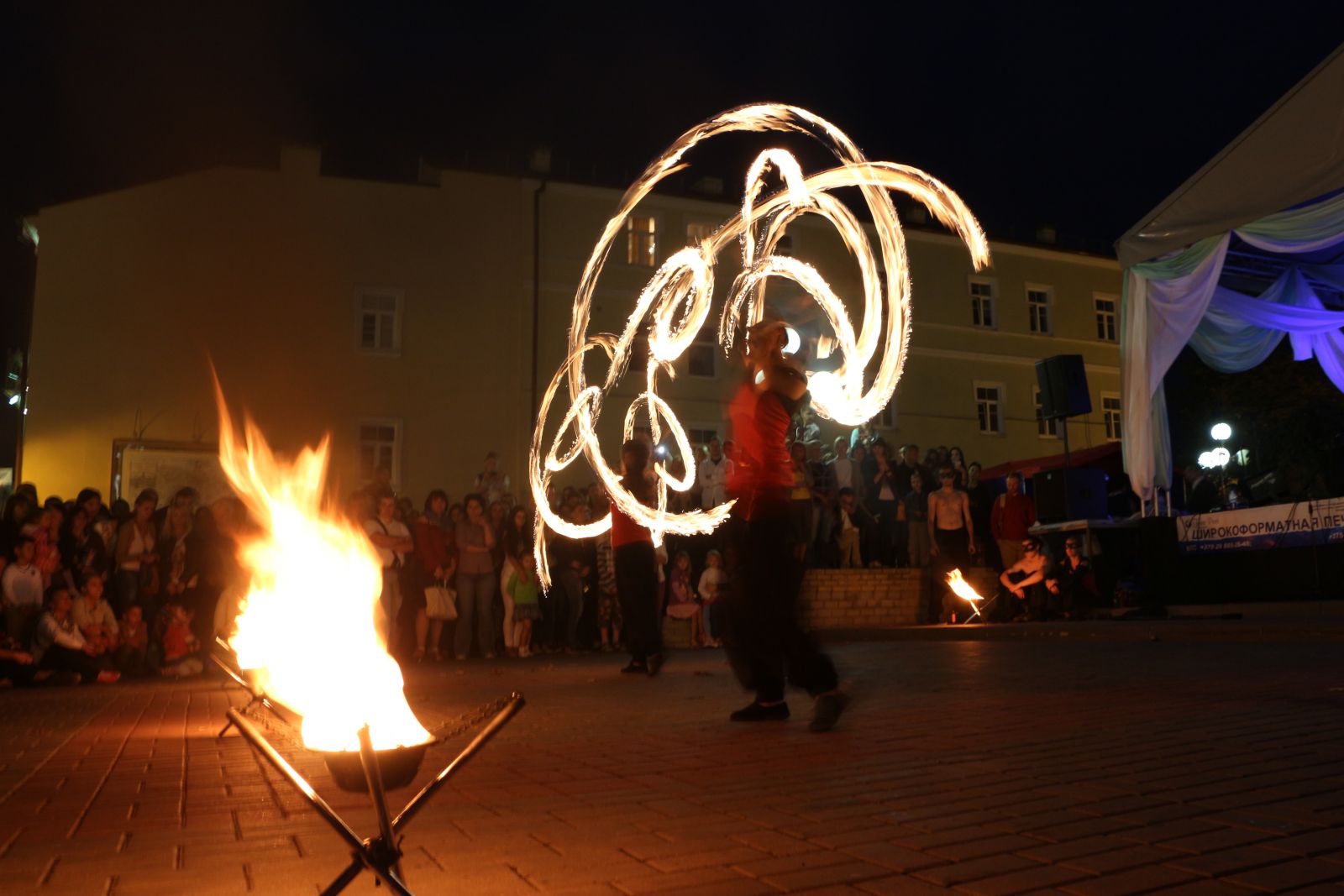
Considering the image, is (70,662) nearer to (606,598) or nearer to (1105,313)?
(606,598)

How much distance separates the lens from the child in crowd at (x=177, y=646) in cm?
1253

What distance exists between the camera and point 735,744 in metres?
5.44

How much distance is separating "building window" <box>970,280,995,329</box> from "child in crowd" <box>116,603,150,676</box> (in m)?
33.2

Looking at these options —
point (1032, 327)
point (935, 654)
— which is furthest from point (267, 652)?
point (1032, 327)

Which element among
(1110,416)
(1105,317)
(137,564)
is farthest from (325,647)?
(1105,317)

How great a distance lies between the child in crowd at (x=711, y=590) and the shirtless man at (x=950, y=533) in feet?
11.1

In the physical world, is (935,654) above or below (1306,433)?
below

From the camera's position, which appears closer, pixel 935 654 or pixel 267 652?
pixel 267 652

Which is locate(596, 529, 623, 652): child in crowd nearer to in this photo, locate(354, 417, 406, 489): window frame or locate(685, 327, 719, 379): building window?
locate(354, 417, 406, 489): window frame

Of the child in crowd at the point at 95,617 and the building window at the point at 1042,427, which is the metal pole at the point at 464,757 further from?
the building window at the point at 1042,427

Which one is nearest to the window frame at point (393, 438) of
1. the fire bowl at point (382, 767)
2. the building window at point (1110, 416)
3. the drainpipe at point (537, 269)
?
the drainpipe at point (537, 269)

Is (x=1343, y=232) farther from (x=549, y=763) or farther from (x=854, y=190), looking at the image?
(x=854, y=190)

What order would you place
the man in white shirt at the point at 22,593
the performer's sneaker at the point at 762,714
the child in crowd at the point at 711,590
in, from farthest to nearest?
1. the child in crowd at the point at 711,590
2. the man in white shirt at the point at 22,593
3. the performer's sneaker at the point at 762,714

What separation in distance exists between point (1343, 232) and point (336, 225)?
83.7 feet
